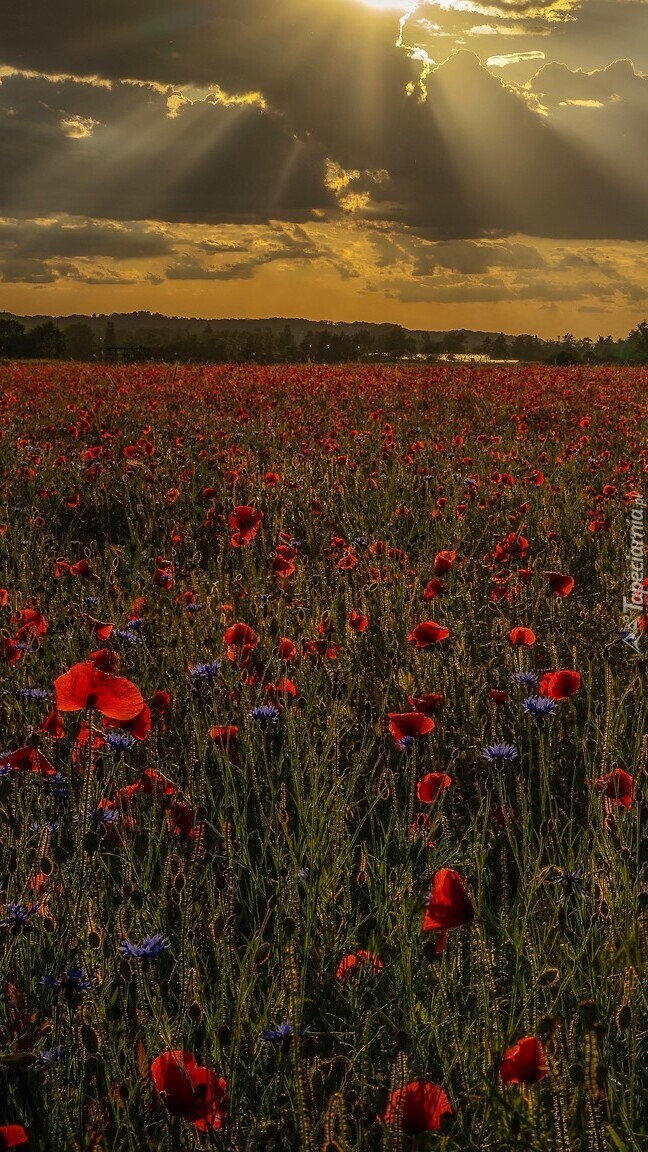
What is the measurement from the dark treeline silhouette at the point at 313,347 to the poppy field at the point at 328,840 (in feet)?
91.6

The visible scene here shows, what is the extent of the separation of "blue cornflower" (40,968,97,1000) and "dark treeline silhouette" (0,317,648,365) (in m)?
30.4

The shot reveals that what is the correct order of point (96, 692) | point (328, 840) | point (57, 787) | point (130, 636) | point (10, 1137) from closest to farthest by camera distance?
1. point (10, 1137)
2. point (96, 692)
3. point (328, 840)
4. point (57, 787)
5. point (130, 636)

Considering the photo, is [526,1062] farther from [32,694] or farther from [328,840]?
[32,694]

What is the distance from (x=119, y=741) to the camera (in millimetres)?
2121

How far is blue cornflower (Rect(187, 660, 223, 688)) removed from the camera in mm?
2617

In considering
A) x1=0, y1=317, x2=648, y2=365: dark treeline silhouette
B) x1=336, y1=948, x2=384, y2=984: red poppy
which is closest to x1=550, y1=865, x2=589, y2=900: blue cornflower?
x1=336, y1=948, x2=384, y2=984: red poppy

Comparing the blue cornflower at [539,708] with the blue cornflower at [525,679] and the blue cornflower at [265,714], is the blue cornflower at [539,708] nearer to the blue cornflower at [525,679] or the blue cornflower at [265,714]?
the blue cornflower at [525,679]

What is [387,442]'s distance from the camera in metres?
7.13

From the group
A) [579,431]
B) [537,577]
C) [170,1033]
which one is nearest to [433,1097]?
[170,1033]

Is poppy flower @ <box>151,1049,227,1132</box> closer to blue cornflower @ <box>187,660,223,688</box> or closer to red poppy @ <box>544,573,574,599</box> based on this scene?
blue cornflower @ <box>187,660,223,688</box>

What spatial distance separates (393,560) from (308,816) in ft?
7.41

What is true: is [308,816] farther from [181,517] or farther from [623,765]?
[181,517]

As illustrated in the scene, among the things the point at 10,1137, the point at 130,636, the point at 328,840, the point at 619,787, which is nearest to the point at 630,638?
the point at 619,787

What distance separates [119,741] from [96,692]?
0.60 m
